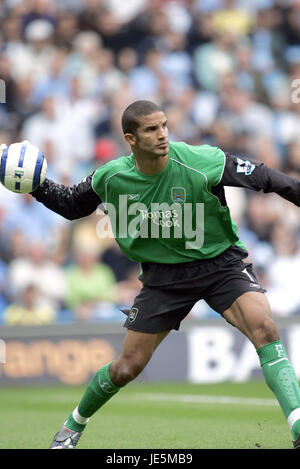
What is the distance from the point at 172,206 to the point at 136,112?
0.69 metres

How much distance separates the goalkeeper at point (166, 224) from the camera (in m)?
6.02

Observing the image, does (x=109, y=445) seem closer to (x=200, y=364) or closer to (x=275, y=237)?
(x=200, y=364)

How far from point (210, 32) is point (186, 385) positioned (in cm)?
670

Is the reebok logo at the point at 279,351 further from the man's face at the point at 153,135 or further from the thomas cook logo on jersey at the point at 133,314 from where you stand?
the man's face at the point at 153,135

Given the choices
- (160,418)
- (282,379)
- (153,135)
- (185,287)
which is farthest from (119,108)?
(282,379)

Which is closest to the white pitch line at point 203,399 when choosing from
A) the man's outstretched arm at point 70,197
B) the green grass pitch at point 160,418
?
the green grass pitch at point 160,418

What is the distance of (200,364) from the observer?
11.4m

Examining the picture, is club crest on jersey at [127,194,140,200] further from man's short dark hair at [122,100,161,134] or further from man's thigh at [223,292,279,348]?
man's thigh at [223,292,279,348]

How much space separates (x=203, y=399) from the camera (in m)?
10.1

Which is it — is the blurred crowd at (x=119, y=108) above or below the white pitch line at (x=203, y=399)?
above

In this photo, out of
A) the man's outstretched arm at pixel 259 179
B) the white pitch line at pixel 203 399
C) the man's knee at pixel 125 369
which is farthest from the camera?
the white pitch line at pixel 203 399

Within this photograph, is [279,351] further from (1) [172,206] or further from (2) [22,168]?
(2) [22,168]

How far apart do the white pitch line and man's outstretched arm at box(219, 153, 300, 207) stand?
13.1 ft

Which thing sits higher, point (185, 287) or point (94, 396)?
point (185, 287)
